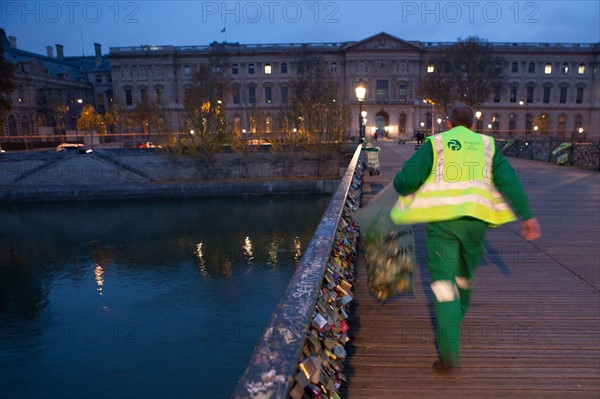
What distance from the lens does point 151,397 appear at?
34.1ft

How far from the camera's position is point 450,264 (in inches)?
123

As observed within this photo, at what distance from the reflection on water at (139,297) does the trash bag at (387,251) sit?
7.52 metres

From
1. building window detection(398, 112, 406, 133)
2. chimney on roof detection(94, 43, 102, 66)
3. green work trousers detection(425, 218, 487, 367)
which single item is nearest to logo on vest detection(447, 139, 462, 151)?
green work trousers detection(425, 218, 487, 367)

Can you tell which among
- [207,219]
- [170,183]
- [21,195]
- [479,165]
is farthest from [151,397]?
[21,195]

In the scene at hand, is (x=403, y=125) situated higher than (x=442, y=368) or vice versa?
(x=403, y=125)

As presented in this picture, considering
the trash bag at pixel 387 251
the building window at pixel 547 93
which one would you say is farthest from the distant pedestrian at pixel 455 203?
the building window at pixel 547 93

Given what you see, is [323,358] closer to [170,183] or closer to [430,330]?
[430,330]

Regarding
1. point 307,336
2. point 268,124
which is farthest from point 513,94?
point 307,336

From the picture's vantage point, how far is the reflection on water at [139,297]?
1155cm

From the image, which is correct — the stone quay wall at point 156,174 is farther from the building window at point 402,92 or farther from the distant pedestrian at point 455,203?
the distant pedestrian at point 455,203

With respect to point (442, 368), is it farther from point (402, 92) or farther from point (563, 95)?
point (563, 95)

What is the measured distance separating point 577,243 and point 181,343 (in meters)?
9.98

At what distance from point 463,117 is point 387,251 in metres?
1.46

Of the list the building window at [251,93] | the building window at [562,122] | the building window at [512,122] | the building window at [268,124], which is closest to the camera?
the building window at [268,124]
